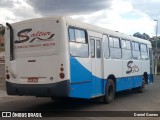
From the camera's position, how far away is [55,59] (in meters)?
11.9

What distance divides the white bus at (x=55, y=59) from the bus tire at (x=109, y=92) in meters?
0.09

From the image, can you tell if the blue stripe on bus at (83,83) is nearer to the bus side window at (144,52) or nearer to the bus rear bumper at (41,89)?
the bus rear bumper at (41,89)

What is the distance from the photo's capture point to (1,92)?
18.4 metres

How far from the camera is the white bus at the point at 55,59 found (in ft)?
38.7

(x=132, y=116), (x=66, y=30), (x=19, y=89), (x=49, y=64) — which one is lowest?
(x=132, y=116)

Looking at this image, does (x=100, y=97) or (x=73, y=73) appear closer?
(x=73, y=73)

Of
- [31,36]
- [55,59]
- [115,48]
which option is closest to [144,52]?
[115,48]

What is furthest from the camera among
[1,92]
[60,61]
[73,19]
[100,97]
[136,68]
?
[136,68]

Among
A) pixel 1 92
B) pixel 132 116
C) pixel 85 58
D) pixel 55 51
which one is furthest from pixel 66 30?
pixel 1 92

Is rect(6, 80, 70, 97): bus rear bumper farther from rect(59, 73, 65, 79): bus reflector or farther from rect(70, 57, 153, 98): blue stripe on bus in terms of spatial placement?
rect(70, 57, 153, 98): blue stripe on bus

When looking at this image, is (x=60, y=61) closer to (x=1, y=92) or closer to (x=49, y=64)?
(x=49, y=64)

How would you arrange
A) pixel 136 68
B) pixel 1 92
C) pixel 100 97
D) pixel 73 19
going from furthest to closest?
pixel 136 68 → pixel 1 92 → pixel 100 97 → pixel 73 19

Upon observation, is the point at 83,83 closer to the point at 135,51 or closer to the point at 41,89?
the point at 41,89

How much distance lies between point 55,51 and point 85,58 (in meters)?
1.53
